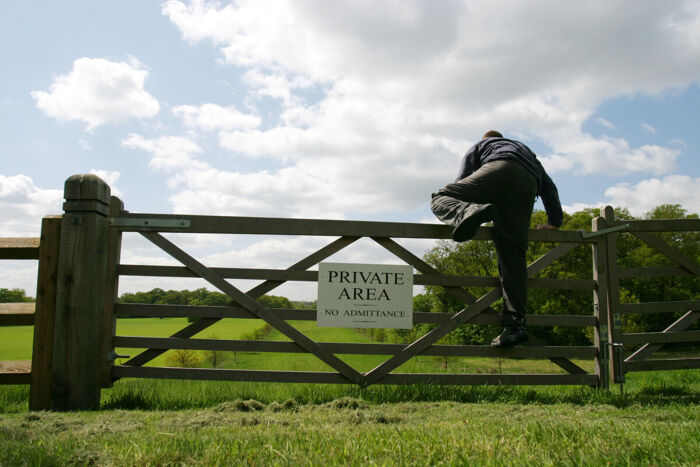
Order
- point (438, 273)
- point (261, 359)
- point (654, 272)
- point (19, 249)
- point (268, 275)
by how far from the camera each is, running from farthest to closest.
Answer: point (261, 359) → point (654, 272) → point (438, 273) → point (268, 275) → point (19, 249)

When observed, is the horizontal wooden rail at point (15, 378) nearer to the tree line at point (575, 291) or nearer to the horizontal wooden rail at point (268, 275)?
the horizontal wooden rail at point (268, 275)

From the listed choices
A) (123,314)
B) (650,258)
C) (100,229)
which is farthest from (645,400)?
(650,258)

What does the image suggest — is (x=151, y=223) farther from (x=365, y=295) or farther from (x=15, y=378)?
(x=365, y=295)

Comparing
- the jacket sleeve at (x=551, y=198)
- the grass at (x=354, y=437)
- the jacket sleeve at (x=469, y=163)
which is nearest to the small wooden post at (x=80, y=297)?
the grass at (x=354, y=437)

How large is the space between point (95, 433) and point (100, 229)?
6.89 feet

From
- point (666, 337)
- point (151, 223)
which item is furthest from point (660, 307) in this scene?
point (151, 223)

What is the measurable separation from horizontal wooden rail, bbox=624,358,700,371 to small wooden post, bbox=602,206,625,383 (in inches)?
6.0

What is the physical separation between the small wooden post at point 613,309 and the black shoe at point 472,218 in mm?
1646

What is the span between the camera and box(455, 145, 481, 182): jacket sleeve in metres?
4.80

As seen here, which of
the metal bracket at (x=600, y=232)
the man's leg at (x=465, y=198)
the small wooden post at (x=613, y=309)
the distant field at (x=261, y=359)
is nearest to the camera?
the man's leg at (x=465, y=198)

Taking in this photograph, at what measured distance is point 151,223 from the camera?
14.8 ft

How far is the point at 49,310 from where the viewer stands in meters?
4.18

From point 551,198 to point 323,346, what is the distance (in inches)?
108

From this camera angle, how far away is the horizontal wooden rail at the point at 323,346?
170 inches
